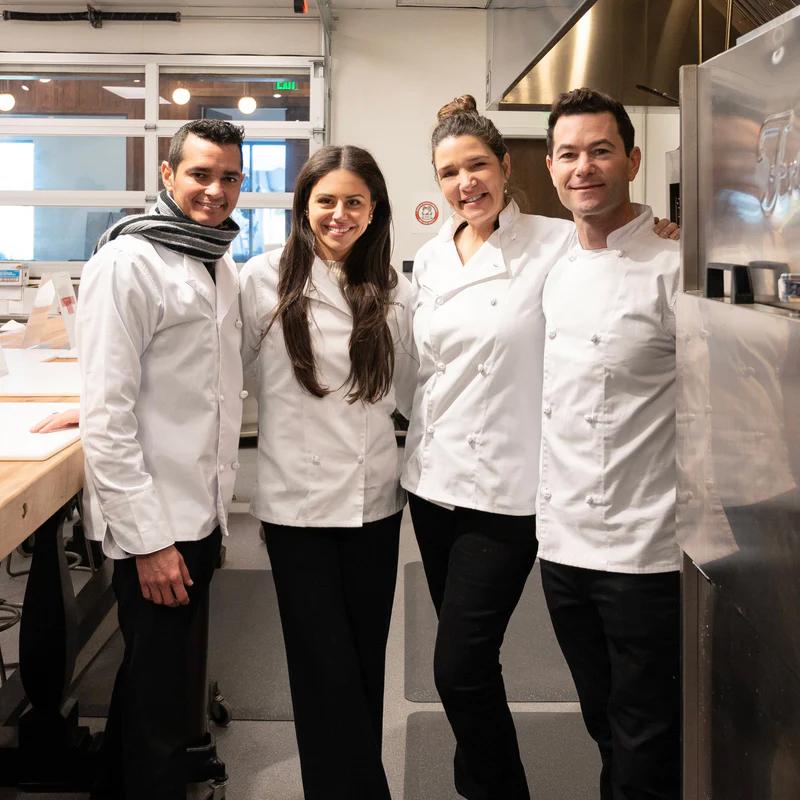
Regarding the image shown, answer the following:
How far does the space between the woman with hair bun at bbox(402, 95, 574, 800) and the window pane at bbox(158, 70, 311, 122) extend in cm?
548

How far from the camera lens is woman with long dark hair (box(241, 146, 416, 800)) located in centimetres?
176

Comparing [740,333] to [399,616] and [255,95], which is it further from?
[255,95]

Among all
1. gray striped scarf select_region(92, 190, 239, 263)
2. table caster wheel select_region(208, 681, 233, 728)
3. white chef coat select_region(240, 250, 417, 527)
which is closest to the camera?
gray striped scarf select_region(92, 190, 239, 263)

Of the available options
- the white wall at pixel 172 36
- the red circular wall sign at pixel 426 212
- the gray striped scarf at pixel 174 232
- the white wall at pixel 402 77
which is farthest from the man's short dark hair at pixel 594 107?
the white wall at pixel 172 36

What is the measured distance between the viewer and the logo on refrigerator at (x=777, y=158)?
78cm

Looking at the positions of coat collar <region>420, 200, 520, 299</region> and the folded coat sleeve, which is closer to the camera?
the folded coat sleeve

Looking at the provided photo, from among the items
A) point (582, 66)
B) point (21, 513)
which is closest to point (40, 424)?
point (21, 513)

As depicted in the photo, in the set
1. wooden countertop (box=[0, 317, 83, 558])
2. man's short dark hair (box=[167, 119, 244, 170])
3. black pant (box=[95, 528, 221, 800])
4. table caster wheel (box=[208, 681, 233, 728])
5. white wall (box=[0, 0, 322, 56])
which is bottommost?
table caster wheel (box=[208, 681, 233, 728])

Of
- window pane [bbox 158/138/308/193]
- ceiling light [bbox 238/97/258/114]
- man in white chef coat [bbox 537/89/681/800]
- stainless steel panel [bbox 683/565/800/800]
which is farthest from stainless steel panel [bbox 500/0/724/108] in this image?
ceiling light [bbox 238/97/258/114]

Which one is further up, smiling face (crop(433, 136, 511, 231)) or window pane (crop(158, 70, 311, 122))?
window pane (crop(158, 70, 311, 122))

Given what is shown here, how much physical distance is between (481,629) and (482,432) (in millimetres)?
388

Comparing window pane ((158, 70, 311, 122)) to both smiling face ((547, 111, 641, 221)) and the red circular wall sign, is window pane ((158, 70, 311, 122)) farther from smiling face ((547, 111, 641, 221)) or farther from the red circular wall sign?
smiling face ((547, 111, 641, 221))

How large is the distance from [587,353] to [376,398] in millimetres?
481

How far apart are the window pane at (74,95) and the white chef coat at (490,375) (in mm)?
5980
